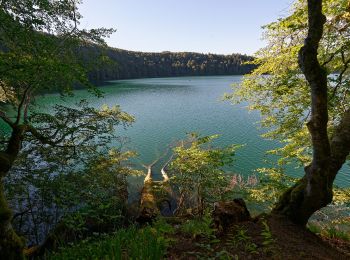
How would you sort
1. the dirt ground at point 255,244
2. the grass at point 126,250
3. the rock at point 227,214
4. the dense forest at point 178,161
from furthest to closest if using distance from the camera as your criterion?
1. the rock at point 227,214
2. the dense forest at point 178,161
3. the dirt ground at point 255,244
4. the grass at point 126,250

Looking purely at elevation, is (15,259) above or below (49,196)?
above

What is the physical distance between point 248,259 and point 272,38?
7162mm

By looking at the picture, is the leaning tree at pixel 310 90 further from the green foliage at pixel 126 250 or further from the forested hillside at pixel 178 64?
the forested hillside at pixel 178 64

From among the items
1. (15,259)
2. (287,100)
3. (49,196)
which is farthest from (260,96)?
(15,259)

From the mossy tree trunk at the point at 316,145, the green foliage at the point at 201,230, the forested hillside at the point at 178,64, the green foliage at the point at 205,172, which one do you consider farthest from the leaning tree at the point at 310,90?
the forested hillside at the point at 178,64

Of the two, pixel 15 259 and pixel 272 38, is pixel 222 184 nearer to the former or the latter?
pixel 272 38

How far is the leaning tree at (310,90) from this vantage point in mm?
4730

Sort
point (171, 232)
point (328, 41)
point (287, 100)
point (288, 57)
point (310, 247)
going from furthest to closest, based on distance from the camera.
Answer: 1. point (287, 100)
2. point (288, 57)
3. point (328, 41)
4. point (171, 232)
5. point (310, 247)

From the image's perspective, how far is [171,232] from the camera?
5.32 m

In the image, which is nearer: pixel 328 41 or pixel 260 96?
pixel 328 41

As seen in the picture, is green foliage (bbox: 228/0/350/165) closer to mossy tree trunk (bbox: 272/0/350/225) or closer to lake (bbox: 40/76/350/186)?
mossy tree trunk (bbox: 272/0/350/225)

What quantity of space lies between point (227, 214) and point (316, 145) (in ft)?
7.22

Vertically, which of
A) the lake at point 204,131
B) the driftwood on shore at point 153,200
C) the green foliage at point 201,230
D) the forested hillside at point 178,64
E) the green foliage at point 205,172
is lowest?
the lake at point 204,131

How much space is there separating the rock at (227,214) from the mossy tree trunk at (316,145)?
1.00m
